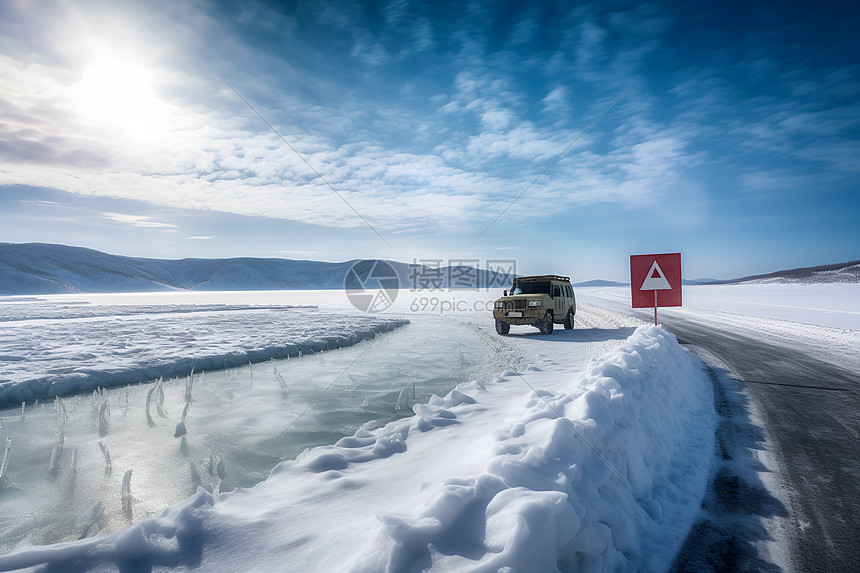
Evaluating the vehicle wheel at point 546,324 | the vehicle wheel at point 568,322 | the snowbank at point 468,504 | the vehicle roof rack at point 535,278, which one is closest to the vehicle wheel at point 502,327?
the vehicle wheel at point 546,324

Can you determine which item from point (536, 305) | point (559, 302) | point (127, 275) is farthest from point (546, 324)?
point (127, 275)

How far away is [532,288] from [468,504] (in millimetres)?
14739

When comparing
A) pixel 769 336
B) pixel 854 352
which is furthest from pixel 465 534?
pixel 769 336

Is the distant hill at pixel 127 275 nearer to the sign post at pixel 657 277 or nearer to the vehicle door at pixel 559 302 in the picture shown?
the vehicle door at pixel 559 302

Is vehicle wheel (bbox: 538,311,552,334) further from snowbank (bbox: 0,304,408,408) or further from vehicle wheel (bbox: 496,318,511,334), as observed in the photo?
snowbank (bbox: 0,304,408,408)

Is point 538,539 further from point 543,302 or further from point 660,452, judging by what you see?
point 543,302

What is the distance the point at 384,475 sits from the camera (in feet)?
13.3

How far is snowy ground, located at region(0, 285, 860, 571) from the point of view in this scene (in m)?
2.41

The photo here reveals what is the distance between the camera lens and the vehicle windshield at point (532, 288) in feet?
54.4

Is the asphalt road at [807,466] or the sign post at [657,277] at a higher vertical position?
the sign post at [657,277]

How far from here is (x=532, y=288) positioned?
55.1 ft

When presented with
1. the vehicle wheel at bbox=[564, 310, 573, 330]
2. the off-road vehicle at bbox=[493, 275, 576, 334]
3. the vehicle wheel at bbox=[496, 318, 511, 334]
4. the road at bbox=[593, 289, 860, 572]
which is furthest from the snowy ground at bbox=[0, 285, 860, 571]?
the vehicle wheel at bbox=[564, 310, 573, 330]

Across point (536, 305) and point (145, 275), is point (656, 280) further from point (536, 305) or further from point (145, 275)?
point (145, 275)

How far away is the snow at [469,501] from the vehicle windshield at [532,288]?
34.8 ft
